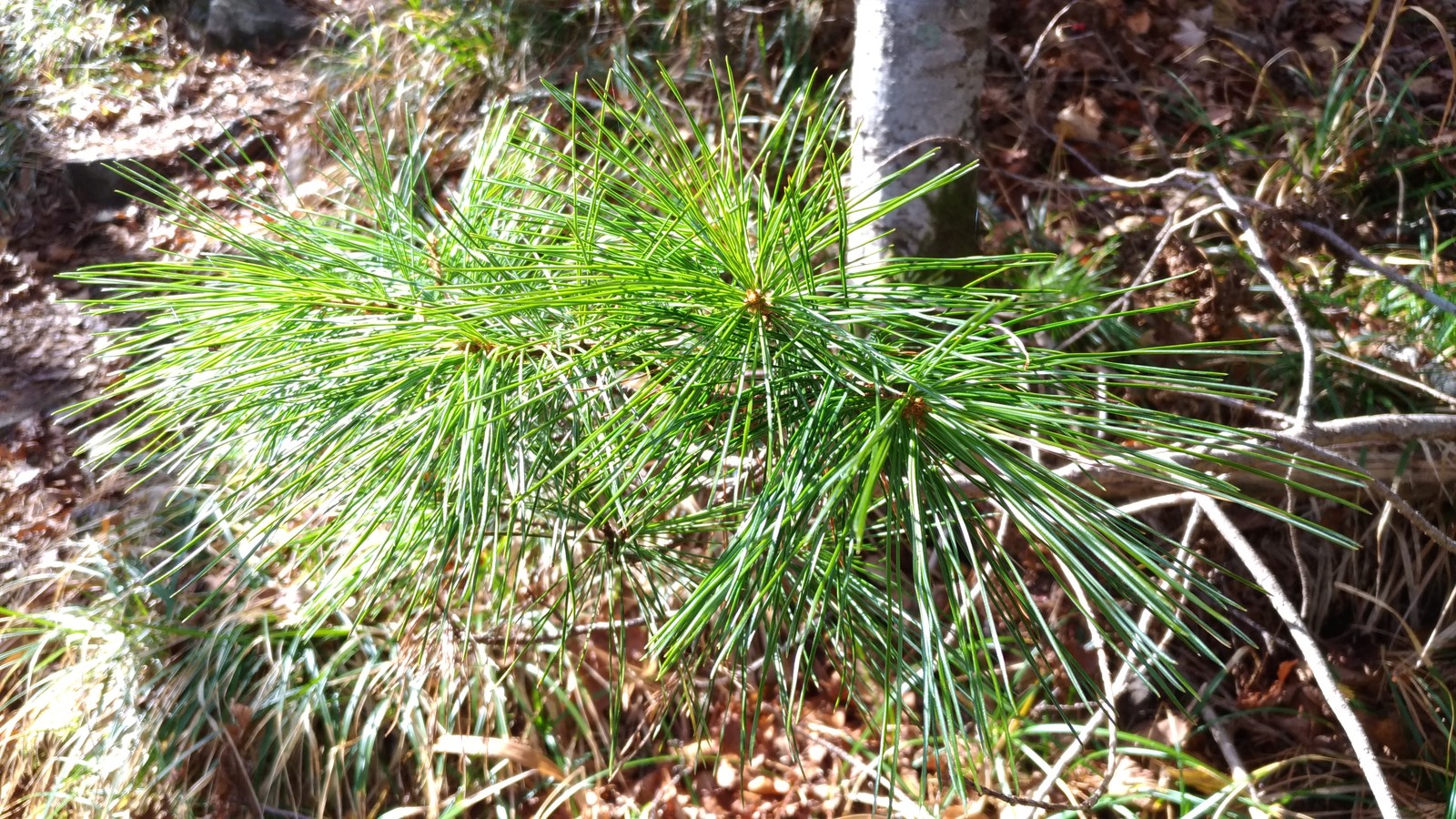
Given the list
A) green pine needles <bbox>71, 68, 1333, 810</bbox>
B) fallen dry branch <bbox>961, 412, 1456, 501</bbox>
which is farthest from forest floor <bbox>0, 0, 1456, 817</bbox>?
green pine needles <bbox>71, 68, 1333, 810</bbox>

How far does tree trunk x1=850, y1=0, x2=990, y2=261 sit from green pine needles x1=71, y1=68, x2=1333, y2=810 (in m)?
0.80

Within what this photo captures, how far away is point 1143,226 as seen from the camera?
8.28 feet

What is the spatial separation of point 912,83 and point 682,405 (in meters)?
1.18

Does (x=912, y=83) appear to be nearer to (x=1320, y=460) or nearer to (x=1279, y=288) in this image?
(x=1279, y=288)

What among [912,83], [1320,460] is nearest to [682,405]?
[1320,460]

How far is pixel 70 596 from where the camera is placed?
2.44m

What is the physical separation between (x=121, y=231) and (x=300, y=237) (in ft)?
11.0

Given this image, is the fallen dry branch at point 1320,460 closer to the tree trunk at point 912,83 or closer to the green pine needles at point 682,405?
the green pine needles at point 682,405

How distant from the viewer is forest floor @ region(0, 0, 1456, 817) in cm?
195

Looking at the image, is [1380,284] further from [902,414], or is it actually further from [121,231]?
[121,231]

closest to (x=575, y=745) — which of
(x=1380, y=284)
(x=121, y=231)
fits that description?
(x=1380, y=284)

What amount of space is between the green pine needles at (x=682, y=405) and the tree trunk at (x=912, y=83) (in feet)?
2.61

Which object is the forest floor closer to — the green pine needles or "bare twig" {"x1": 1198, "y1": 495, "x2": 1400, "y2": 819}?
"bare twig" {"x1": 1198, "y1": 495, "x2": 1400, "y2": 819}

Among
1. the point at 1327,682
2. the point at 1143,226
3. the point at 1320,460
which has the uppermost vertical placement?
the point at 1143,226
